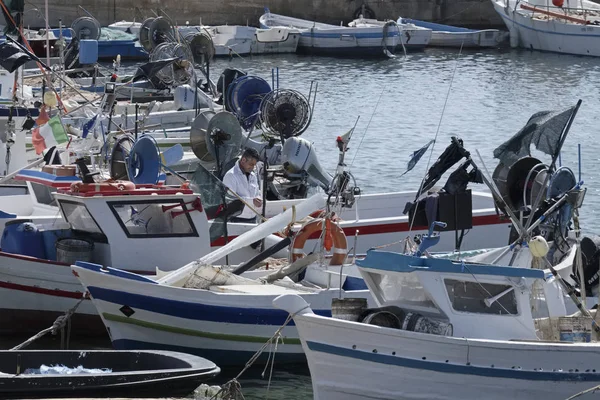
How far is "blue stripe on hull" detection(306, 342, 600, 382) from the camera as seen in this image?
10406 mm

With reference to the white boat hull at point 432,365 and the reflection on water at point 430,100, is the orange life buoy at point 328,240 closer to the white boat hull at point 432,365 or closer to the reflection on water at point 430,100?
the white boat hull at point 432,365

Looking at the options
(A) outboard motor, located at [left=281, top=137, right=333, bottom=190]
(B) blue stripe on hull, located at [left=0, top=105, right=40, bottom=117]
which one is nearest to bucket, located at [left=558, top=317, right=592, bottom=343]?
(A) outboard motor, located at [left=281, top=137, right=333, bottom=190]

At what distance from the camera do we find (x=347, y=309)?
10.9 m

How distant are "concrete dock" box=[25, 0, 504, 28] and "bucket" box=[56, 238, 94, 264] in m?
39.5

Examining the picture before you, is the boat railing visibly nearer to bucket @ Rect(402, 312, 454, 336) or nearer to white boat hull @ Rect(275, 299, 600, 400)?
white boat hull @ Rect(275, 299, 600, 400)

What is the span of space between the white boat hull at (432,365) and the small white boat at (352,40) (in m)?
39.5

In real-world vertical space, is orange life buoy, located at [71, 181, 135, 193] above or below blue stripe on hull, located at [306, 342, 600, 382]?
above

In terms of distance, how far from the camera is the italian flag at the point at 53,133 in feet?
59.7

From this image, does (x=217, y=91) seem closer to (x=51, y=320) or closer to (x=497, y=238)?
(x=497, y=238)

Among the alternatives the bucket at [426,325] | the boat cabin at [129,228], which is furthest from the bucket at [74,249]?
the bucket at [426,325]

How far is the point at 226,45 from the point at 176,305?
36.7 metres

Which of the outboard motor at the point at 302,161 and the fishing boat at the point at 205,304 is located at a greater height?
the outboard motor at the point at 302,161

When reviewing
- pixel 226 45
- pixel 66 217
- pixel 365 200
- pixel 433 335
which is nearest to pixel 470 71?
pixel 226 45

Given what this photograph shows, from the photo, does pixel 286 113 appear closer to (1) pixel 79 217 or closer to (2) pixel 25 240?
(1) pixel 79 217
